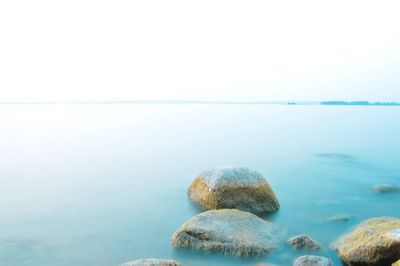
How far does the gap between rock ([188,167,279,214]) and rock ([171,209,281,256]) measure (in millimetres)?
1431

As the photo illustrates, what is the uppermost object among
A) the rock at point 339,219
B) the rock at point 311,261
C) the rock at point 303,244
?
the rock at point 311,261

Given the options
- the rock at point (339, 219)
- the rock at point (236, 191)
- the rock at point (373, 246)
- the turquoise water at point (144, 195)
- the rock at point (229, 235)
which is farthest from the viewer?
the rock at point (339, 219)

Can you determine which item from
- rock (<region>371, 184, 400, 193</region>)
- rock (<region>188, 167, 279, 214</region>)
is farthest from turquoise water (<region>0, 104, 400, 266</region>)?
rock (<region>188, 167, 279, 214</region>)

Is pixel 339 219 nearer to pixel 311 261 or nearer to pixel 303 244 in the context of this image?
pixel 303 244

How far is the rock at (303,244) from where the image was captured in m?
8.73

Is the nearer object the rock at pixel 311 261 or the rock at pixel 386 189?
the rock at pixel 311 261

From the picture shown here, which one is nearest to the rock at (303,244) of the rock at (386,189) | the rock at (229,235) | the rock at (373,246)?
the rock at (229,235)

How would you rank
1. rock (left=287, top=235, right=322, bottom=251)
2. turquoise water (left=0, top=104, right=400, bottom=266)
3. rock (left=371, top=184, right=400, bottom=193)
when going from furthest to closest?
rock (left=371, top=184, right=400, bottom=193)
turquoise water (left=0, top=104, right=400, bottom=266)
rock (left=287, top=235, right=322, bottom=251)

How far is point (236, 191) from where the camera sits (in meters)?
10.9

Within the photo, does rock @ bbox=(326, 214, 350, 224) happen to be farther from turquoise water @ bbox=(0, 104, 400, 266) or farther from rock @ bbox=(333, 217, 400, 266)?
rock @ bbox=(333, 217, 400, 266)

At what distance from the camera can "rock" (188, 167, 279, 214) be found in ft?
35.7

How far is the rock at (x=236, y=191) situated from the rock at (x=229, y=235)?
4.70 ft

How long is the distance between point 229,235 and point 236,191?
2510mm

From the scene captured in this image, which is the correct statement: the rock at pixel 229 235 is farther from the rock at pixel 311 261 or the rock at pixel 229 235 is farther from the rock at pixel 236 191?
the rock at pixel 236 191
